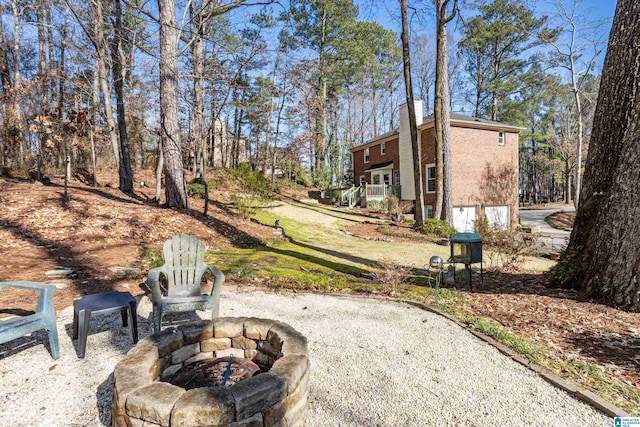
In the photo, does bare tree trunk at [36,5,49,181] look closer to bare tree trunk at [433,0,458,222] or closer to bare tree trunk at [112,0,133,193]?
bare tree trunk at [112,0,133,193]

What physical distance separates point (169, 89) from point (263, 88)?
19.6 metres

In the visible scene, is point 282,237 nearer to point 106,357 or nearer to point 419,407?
point 106,357

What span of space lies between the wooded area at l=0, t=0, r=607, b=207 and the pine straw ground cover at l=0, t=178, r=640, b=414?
2.05m

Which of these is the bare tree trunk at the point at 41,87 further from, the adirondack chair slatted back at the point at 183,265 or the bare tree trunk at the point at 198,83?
the adirondack chair slatted back at the point at 183,265

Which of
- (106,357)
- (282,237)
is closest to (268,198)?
(282,237)

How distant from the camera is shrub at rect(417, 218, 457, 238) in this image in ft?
41.9

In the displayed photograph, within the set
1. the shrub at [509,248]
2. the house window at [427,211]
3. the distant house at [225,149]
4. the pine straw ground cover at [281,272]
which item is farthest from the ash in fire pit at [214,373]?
the distant house at [225,149]

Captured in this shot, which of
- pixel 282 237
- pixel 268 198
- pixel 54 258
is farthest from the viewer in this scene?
pixel 268 198

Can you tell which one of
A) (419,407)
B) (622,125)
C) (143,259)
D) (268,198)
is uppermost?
(622,125)

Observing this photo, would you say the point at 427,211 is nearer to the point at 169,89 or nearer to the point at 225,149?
the point at 169,89

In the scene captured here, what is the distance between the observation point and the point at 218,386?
2074mm

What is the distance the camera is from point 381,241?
38.1 feet

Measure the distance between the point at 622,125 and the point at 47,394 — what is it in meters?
7.24

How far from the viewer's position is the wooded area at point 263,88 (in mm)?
10789
